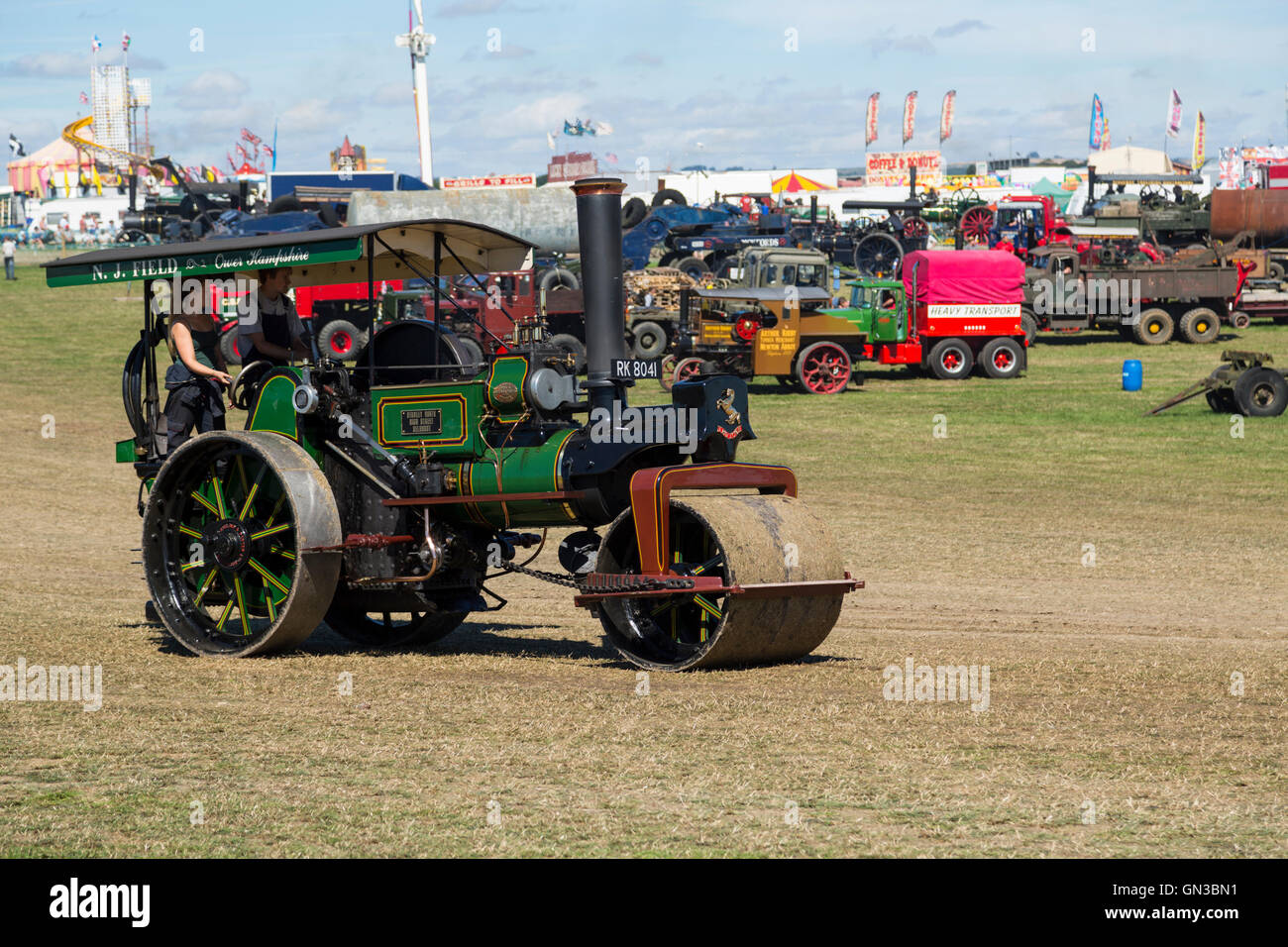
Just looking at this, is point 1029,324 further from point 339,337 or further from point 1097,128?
point 1097,128

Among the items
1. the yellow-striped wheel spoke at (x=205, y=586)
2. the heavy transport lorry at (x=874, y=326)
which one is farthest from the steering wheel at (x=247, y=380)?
the heavy transport lorry at (x=874, y=326)

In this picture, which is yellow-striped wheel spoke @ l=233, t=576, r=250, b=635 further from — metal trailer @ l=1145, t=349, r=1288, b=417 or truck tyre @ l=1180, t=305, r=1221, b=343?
truck tyre @ l=1180, t=305, r=1221, b=343

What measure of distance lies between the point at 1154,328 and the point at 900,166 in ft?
255

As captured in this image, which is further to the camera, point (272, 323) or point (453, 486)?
point (272, 323)

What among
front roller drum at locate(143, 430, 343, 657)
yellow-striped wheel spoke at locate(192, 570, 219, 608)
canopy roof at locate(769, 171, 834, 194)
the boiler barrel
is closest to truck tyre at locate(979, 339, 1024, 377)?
the boiler barrel

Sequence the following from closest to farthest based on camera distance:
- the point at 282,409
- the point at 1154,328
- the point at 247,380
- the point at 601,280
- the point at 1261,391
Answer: the point at 601,280
the point at 282,409
the point at 247,380
the point at 1261,391
the point at 1154,328

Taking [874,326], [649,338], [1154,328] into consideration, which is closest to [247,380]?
[874,326]

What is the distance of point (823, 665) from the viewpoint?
340 inches

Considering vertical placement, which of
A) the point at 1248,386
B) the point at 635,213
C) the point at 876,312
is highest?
the point at 635,213

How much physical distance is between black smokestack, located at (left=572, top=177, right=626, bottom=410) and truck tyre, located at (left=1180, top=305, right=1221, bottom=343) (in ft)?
95.1

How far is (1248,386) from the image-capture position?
23.8 m

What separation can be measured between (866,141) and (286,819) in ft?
396
